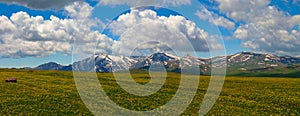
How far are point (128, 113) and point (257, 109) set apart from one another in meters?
14.5

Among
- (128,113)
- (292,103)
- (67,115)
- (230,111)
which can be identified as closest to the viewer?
(67,115)

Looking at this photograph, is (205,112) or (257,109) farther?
(257,109)

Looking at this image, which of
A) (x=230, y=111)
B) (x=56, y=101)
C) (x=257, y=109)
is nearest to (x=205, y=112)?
(x=230, y=111)

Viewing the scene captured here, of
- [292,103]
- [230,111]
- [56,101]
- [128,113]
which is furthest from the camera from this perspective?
[292,103]

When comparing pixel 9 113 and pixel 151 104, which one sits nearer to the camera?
pixel 9 113

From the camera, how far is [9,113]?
2867cm

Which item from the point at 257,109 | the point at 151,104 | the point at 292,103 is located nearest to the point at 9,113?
the point at 151,104

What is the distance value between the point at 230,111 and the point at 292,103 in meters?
11.1

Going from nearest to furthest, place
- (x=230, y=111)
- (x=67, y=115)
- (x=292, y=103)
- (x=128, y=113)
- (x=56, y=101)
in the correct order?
(x=67, y=115) < (x=128, y=113) < (x=230, y=111) < (x=56, y=101) < (x=292, y=103)

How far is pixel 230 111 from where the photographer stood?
33312 millimetres

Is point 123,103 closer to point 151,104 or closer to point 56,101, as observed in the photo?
point 151,104

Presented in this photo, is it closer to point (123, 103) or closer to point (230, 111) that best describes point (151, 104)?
point (123, 103)

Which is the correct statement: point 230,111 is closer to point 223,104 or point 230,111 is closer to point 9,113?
point 223,104

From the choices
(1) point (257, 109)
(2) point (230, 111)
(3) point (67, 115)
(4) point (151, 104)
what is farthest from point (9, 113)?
(1) point (257, 109)
